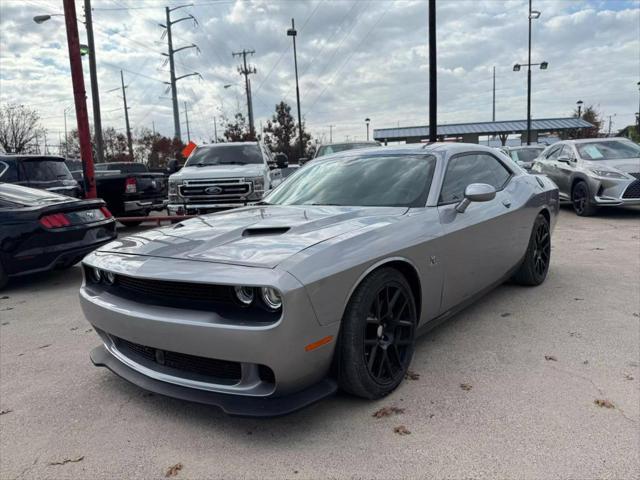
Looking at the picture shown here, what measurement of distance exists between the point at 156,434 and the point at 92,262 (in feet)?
3.72

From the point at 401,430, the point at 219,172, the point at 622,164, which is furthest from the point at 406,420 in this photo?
the point at 622,164

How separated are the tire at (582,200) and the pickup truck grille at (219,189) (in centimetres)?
671

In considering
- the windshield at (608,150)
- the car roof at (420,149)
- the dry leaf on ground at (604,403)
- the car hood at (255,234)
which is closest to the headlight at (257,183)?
the car roof at (420,149)

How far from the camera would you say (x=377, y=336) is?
8.96 feet

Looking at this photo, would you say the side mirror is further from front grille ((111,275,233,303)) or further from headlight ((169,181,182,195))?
headlight ((169,181,182,195))

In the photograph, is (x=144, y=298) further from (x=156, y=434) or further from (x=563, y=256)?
(x=563, y=256)

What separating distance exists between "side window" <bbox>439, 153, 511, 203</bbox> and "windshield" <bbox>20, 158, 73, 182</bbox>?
7.18m

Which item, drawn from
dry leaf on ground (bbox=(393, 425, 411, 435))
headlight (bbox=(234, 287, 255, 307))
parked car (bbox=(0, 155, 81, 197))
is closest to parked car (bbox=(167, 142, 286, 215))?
parked car (bbox=(0, 155, 81, 197))

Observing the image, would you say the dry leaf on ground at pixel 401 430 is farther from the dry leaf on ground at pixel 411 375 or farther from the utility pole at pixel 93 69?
the utility pole at pixel 93 69

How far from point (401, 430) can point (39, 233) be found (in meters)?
4.90

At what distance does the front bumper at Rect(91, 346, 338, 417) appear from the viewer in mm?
2281

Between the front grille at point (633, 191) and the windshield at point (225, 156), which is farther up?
the windshield at point (225, 156)

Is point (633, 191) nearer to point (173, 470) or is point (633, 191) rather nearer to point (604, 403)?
point (604, 403)

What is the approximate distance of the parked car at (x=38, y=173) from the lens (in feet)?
25.8
